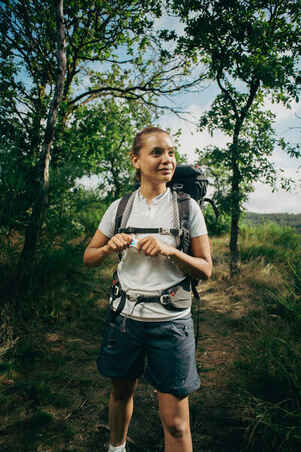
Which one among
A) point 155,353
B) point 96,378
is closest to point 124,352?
point 155,353

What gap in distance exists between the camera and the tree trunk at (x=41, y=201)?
3674mm

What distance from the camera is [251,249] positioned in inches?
325

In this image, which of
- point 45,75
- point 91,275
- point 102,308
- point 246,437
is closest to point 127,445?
point 246,437

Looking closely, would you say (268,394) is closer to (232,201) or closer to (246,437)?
(246,437)

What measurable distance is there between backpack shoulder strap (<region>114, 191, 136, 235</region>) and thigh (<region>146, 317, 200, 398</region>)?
0.62m

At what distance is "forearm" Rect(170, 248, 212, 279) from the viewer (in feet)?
4.24

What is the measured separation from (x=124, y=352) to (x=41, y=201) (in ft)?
9.93

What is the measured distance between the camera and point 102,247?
4.90 feet

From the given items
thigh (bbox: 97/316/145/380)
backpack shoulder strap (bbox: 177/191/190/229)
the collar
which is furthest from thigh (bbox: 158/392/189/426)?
the collar

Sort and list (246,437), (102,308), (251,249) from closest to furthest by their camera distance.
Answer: (246,437) < (102,308) < (251,249)

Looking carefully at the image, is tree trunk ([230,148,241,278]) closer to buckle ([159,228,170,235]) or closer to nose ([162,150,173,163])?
nose ([162,150,173,163])

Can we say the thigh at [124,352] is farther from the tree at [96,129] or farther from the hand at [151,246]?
the tree at [96,129]

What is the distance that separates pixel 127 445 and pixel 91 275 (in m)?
3.34

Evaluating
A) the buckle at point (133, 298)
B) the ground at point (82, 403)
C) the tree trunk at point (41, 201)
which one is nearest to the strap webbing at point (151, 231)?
the buckle at point (133, 298)
